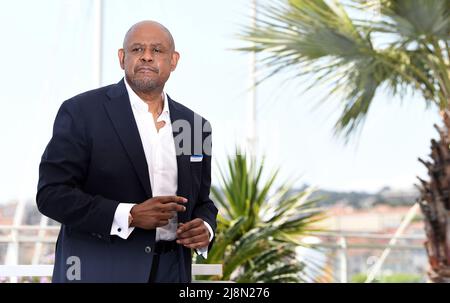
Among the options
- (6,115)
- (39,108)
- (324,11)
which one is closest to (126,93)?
(324,11)

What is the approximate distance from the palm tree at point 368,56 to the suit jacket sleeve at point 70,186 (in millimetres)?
3271

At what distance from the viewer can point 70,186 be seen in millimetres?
1174

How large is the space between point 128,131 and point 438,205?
12.0 ft

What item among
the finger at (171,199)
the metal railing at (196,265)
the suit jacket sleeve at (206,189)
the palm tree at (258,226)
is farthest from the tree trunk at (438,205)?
the finger at (171,199)

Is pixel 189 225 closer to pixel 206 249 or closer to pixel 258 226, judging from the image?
pixel 206 249

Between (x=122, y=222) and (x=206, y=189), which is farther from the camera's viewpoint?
(x=206, y=189)

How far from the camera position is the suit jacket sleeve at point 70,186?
3.77 ft

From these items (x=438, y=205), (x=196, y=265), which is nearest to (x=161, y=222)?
(x=196, y=265)

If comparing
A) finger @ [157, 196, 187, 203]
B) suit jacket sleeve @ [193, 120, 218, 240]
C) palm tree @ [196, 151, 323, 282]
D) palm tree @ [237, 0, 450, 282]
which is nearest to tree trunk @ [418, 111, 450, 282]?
palm tree @ [237, 0, 450, 282]

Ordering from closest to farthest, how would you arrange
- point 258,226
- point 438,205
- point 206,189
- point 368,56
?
point 206,189, point 368,56, point 438,205, point 258,226

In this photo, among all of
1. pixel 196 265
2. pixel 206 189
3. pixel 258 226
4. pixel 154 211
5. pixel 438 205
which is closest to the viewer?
pixel 154 211

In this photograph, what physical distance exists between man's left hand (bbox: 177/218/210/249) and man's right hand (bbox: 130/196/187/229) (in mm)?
60

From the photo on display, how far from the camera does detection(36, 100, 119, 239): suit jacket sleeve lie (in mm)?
1150

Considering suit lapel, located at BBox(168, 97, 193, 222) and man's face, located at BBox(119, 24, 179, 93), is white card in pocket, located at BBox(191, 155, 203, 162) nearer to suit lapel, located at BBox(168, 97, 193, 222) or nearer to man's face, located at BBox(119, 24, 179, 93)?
suit lapel, located at BBox(168, 97, 193, 222)
